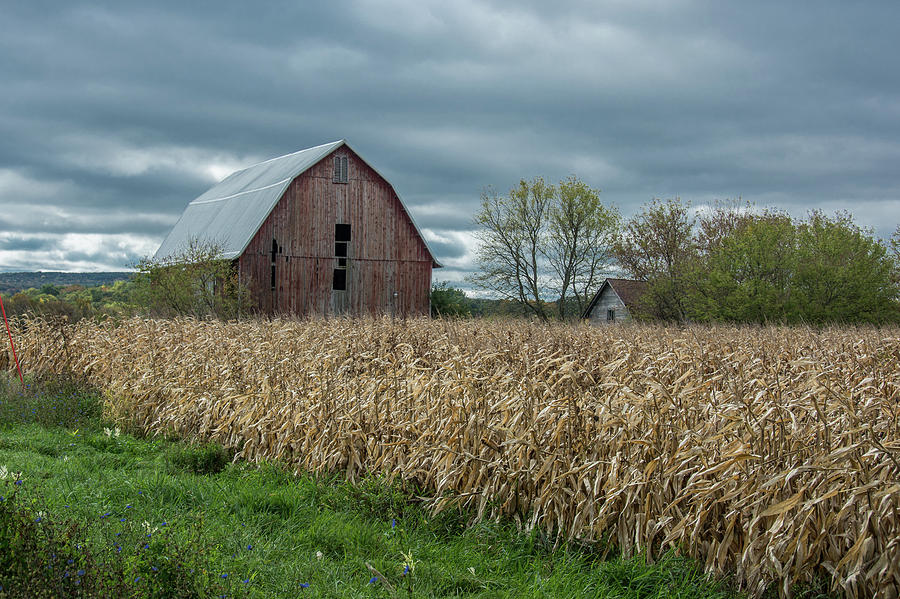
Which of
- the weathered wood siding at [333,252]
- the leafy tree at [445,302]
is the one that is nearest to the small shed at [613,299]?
the leafy tree at [445,302]

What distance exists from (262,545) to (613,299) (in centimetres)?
4149

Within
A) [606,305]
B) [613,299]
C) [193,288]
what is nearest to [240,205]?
[193,288]

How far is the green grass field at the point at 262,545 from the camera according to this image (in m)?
3.86

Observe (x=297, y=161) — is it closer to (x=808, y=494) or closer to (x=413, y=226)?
(x=413, y=226)

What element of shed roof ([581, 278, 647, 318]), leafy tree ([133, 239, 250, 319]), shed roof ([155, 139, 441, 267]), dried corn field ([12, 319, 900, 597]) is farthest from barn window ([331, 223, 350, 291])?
shed roof ([581, 278, 647, 318])

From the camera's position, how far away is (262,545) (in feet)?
16.7

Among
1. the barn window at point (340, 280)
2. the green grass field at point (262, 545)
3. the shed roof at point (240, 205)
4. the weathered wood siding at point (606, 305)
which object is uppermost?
the shed roof at point (240, 205)

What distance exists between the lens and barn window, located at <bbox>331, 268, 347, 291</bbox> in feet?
95.2

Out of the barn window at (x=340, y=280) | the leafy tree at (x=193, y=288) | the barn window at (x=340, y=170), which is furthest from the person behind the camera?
the barn window at (x=340, y=280)

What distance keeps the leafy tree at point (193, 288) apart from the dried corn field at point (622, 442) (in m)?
13.9

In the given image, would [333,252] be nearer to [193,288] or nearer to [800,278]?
[193,288]

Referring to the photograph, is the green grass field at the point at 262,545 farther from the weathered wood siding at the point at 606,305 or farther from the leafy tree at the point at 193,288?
the weathered wood siding at the point at 606,305

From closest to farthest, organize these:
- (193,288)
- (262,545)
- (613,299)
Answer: (262,545)
(193,288)
(613,299)

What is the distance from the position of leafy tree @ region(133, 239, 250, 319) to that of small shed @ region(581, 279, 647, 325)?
23783 mm
